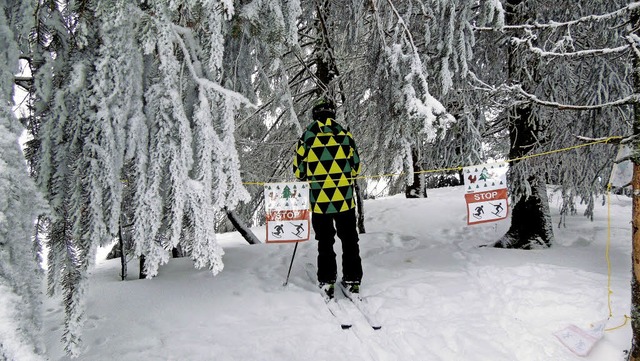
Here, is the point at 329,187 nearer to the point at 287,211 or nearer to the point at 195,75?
the point at 287,211

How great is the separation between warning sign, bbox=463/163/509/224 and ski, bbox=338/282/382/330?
160 centimetres

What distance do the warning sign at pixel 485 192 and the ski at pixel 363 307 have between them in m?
1.60

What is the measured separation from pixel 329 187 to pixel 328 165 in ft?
0.81

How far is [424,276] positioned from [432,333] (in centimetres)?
124

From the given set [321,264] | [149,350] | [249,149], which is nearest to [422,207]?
[249,149]

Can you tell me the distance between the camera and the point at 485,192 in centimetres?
487

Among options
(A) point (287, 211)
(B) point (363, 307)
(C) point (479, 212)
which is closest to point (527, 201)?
(C) point (479, 212)

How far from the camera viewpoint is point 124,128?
2168 millimetres

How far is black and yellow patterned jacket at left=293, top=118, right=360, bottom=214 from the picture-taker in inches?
180

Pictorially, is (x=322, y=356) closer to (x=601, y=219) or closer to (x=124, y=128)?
(x=124, y=128)

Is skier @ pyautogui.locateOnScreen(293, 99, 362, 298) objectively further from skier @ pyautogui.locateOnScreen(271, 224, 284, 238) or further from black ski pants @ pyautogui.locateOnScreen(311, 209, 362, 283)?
skier @ pyautogui.locateOnScreen(271, 224, 284, 238)

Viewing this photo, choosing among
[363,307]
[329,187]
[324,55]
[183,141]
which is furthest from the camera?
[324,55]

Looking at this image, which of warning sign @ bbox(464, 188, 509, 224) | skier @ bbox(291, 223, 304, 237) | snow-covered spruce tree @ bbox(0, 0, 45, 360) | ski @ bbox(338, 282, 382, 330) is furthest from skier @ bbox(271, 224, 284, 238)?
snow-covered spruce tree @ bbox(0, 0, 45, 360)

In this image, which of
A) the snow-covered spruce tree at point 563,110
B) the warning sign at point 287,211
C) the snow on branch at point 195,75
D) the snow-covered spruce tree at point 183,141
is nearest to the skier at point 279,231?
the warning sign at point 287,211
